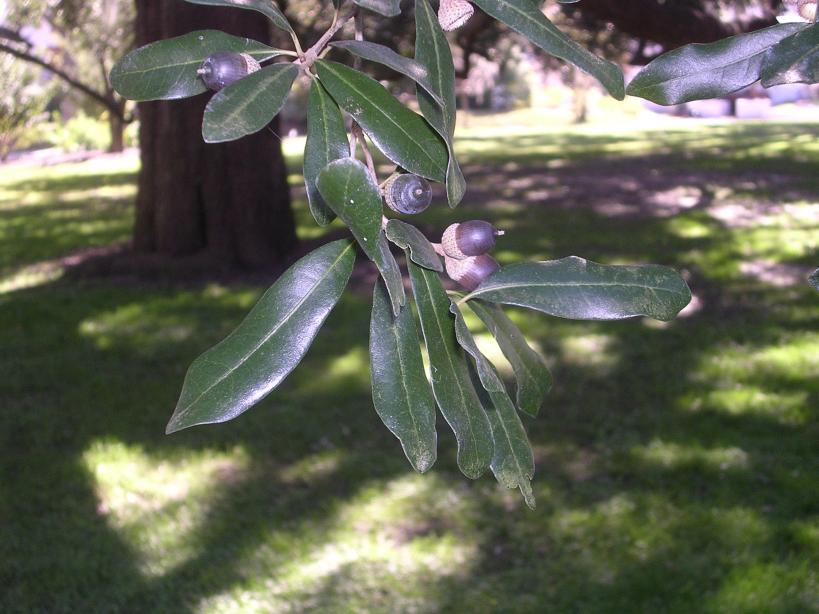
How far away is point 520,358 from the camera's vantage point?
40.0 inches

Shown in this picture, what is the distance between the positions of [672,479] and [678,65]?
312 cm

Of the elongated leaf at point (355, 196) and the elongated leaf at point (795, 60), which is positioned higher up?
the elongated leaf at point (795, 60)

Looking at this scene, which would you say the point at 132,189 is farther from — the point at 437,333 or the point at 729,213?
the point at 437,333

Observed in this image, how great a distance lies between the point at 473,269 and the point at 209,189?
5804mm

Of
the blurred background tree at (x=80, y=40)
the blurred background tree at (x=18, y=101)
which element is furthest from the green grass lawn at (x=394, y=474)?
the blurred background tree at (x=18, y=101)

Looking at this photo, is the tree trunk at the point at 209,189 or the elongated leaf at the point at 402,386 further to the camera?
the tree trunk at the point at 209,189

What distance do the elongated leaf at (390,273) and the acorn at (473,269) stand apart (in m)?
0.16

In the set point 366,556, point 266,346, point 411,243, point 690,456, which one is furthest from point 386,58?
point 690,456

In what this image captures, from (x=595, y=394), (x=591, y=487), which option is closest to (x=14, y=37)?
(x=595, y=394)

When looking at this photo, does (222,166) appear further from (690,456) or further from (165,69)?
(165,69)

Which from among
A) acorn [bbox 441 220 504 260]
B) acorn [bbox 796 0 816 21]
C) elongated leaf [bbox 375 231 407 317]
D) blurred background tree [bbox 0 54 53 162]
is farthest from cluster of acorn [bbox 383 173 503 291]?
blurred background tree [bbox 0 54 53 162]

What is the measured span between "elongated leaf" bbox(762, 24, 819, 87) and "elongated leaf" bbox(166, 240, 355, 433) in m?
0.45

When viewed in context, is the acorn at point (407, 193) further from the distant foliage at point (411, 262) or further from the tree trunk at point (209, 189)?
the tree trunk at point (209, 189)

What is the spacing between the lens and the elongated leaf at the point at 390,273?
29.4 inches
